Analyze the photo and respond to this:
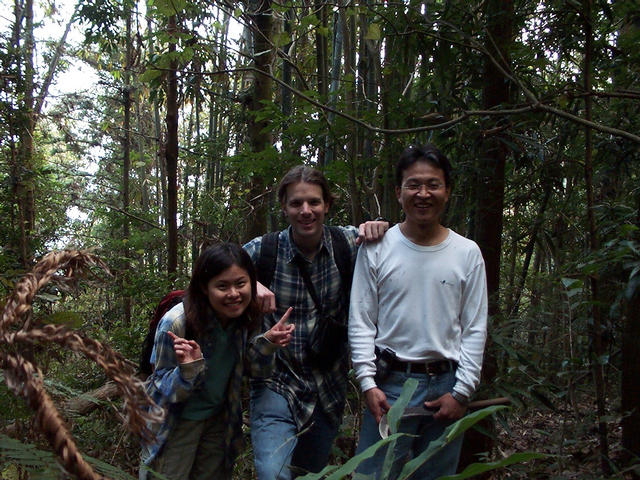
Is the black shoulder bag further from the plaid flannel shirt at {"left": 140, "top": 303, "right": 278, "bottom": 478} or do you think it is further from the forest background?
the forest background

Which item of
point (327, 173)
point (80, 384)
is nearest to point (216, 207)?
point (80, 384)

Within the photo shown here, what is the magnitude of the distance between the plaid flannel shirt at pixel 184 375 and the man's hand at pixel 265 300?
0.40ft

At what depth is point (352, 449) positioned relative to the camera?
373 cm

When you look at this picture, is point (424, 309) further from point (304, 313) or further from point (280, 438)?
point (280, 438)

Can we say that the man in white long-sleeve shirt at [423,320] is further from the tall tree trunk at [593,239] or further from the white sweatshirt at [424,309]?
the tall tree trunk at [593,239]

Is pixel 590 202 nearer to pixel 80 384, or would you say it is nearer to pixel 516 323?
pixel 516 323

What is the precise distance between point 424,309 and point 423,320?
0.14 feet

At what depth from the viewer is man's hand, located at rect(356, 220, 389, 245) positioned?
2.44m

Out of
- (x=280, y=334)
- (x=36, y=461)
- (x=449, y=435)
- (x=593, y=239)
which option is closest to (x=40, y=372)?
(x=36, y=461)

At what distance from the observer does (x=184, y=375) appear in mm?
2084

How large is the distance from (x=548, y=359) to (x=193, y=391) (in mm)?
1859

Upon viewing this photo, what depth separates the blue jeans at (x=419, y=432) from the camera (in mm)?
2215

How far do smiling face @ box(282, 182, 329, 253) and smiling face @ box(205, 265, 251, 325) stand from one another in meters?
0.33

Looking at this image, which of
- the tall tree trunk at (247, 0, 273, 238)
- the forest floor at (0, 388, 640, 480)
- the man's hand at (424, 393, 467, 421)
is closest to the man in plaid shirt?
the man's hand at (424, 393, 467, 421)
